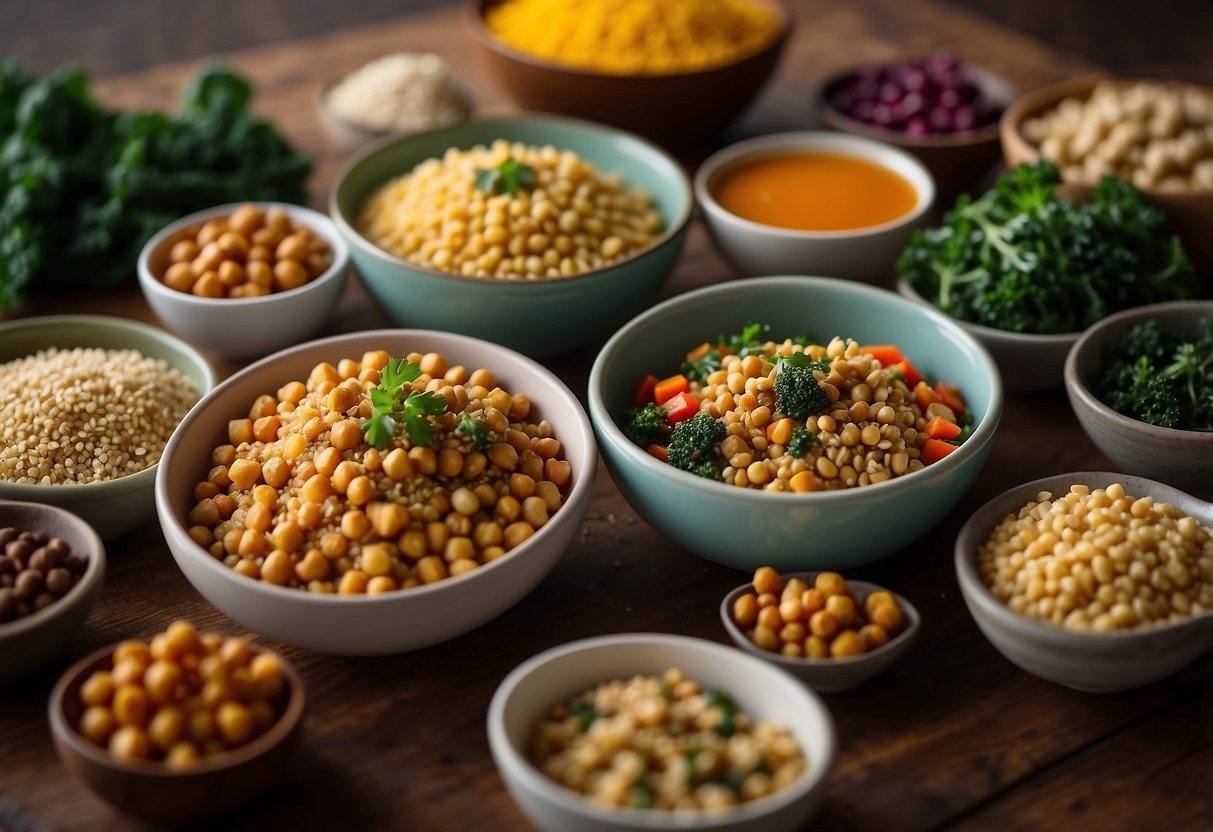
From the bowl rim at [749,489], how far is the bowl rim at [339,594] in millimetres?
64

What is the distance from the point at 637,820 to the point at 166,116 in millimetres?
2837

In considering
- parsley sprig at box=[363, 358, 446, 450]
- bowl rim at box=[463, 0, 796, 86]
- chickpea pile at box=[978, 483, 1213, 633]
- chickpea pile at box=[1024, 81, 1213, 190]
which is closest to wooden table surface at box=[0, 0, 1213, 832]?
chickpea pile at box=[978, 483, 1213, 633]

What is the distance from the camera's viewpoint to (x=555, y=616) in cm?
244

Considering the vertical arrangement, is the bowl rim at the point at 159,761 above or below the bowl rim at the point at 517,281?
below

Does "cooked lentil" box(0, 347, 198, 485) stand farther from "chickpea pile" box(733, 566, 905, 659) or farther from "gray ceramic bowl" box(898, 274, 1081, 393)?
"gray ceramic bowl" box(898, 274, 1081, 393)

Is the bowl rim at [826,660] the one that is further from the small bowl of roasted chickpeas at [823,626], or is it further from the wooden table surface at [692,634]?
the wooden table surface at [692,634]

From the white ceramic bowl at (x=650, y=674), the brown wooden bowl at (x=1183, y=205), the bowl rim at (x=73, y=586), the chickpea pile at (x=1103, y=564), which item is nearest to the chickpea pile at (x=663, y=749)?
the white ceramic bowl at (x=650, y=674)

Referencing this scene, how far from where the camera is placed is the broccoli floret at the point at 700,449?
2.40 m

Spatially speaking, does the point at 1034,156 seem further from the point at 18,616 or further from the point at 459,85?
the point at 18,616

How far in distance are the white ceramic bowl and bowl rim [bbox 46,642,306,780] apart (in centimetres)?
32

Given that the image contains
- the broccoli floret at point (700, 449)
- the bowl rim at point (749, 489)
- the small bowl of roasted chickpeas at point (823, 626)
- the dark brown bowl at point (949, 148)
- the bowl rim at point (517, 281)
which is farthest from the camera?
the dark brown bowl at point (949, 148)

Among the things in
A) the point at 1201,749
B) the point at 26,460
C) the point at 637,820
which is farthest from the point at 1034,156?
the point at 26,460

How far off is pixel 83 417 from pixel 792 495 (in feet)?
4.96

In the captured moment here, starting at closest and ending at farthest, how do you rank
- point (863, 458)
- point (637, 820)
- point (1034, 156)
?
1. point (637, 820)
2. point (863, 458)
3. point (1034, 156)
